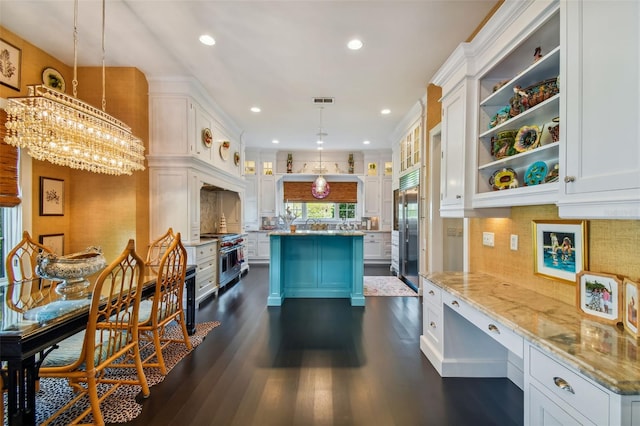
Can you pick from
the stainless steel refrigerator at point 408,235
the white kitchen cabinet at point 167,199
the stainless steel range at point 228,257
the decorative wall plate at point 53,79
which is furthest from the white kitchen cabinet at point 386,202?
the decorative wall plate at point 53,79

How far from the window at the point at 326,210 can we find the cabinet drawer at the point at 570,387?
22.1ft

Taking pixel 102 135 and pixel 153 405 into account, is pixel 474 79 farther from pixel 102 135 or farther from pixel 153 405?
pixel 153 405

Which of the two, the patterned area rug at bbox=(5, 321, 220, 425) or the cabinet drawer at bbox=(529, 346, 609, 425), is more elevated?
the cabinet drawer at bbox=(529, 346, 609, 425)

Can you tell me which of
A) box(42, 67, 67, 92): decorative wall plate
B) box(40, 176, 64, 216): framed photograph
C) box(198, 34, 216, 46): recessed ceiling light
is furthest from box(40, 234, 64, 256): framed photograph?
box(198, 34, 216, 46): recessed ceiling light

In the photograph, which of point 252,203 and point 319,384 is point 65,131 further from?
point 252,203

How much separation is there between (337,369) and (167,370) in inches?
58.9

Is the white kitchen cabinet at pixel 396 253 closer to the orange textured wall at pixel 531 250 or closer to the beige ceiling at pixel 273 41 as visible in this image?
the beige ceiling at pixel 273 41

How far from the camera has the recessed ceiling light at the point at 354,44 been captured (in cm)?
286

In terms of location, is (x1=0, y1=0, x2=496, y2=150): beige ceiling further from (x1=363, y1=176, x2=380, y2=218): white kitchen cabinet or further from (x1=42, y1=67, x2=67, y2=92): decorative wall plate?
(x1=363, y1=176, x2=380, y2=218): white kitchen cabinet

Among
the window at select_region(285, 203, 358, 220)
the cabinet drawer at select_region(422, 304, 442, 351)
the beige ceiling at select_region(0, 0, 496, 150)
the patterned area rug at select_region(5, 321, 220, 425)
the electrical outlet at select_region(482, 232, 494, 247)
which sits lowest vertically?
the patterned area rug at select_region(5, 321, 220, 425)

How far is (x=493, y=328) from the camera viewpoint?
156cm

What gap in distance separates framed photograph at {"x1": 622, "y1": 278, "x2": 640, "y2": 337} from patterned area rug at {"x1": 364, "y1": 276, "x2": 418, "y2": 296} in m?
3.42

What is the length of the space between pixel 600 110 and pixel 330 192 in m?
6.70

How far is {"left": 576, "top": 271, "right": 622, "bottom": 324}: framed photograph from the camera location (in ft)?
4.33
